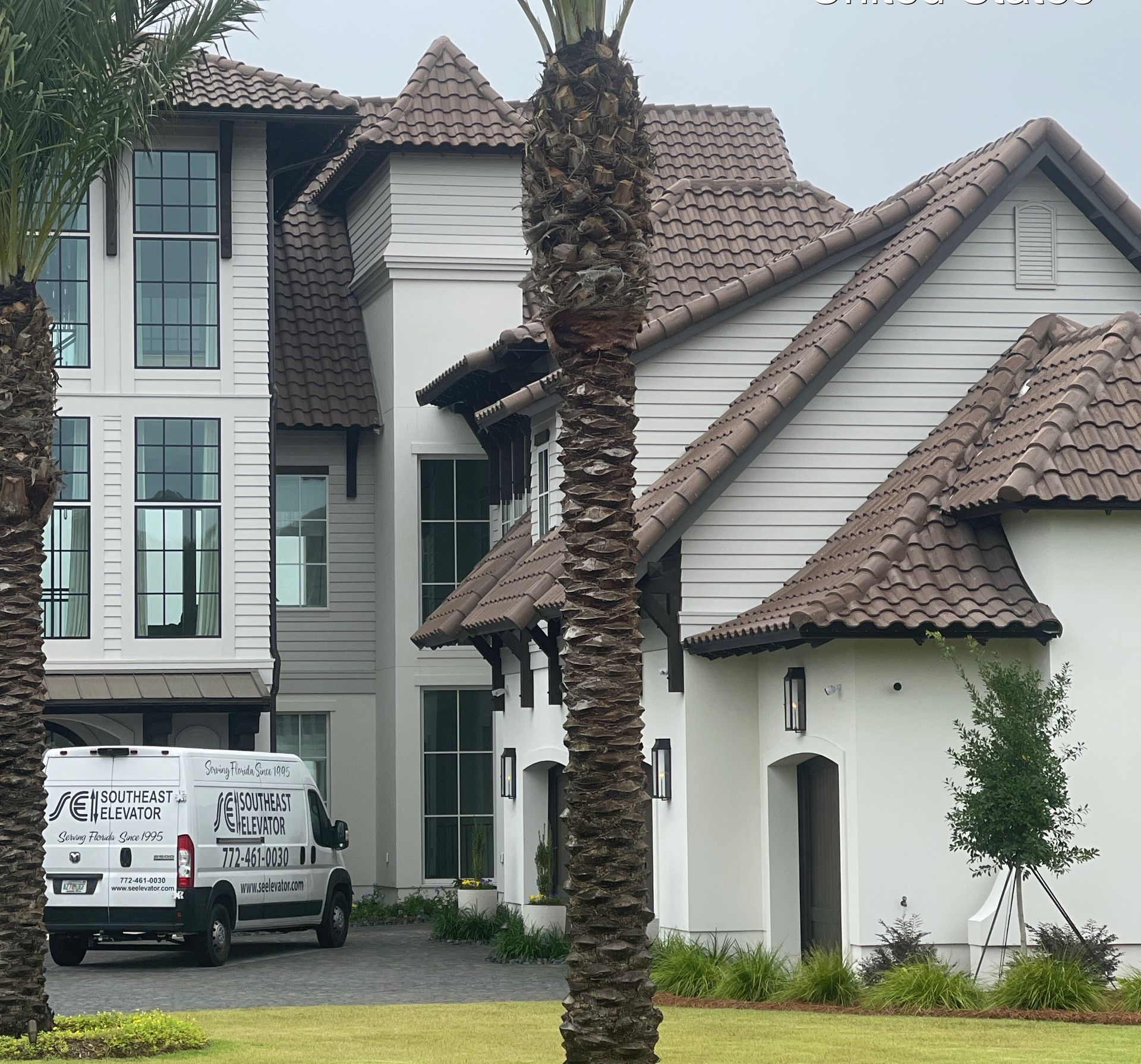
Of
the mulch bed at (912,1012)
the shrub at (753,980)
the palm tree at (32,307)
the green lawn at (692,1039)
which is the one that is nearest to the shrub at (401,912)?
the shrub at (753,980)


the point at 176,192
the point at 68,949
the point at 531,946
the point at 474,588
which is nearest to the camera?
the point at 68,949

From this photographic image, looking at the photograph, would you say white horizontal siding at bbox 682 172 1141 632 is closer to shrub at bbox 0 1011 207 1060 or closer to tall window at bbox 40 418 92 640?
shrub at bbox 0 1011 207 1060

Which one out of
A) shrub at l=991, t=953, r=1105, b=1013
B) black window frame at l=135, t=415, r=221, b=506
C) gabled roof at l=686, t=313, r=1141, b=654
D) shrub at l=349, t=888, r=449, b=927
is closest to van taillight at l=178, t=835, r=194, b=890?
gabled roof at l=686, t=313, r=1141, b=654

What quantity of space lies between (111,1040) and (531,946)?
8.76 metres

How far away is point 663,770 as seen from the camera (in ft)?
63.3

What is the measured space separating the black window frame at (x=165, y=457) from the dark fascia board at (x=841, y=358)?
1029 centimetres

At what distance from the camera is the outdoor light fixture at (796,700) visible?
17.4 meters

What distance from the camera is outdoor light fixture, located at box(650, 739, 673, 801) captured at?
19.2m

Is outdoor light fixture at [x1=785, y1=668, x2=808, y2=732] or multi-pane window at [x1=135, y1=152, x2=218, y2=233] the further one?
multi-pane window at [x1=135, y1=152, x2=218, y2=233]

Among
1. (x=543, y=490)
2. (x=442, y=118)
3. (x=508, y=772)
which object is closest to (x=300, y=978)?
(x=508, y=772)

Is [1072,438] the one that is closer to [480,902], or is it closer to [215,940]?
[215,940]

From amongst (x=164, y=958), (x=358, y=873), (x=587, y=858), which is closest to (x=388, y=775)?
(x=358, y=873)

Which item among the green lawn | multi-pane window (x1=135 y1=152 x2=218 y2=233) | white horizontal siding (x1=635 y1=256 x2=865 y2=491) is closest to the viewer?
the green lawn

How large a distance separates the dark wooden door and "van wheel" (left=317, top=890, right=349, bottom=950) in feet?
24.4
